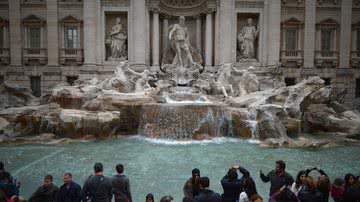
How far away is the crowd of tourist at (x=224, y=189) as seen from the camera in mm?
4332

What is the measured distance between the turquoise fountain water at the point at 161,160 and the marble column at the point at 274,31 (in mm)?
9811

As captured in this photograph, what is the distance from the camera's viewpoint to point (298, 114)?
1489cm

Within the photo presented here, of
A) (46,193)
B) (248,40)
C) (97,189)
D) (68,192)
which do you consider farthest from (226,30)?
(46,193)

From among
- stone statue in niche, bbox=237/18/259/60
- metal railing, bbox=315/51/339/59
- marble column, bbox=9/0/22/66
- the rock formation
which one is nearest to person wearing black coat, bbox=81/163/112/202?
the rock formation

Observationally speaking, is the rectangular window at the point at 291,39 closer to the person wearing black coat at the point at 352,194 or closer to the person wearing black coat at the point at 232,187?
the person wearing black coat at the point at 352,194

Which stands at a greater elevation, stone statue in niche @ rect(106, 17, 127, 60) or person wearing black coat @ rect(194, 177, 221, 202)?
stone statue in niche @ rect(106, 17, 127, 60)

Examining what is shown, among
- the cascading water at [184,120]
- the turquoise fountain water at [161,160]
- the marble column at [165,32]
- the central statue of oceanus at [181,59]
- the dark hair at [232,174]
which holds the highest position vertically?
the marble column at [165,32]

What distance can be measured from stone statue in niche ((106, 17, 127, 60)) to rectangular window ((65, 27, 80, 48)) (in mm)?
2298

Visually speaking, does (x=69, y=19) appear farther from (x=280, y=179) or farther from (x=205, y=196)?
(x=205, y=196)

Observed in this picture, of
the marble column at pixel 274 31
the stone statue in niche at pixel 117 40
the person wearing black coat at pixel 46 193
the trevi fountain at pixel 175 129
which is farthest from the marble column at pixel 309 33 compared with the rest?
the person wearing black coat at pixel 46 193

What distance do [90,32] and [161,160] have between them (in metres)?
13.6

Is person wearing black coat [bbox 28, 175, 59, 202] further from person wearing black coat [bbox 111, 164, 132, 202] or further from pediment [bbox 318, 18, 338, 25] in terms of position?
pediment [bbox 318, 18, 338, 25]

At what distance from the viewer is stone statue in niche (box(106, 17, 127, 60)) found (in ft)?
70.4

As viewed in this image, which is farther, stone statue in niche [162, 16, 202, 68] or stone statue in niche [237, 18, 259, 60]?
stone statue in niche [237, 18, 259, 60]
